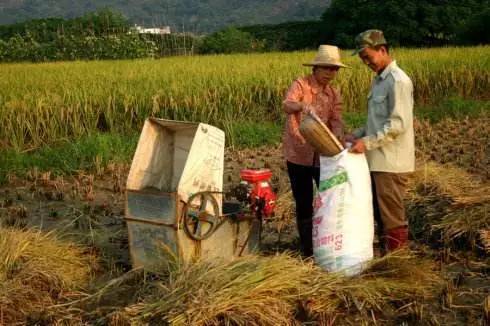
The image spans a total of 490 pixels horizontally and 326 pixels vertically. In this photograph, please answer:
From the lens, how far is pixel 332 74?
487cm

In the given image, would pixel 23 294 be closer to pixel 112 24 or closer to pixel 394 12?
pixel 112 24

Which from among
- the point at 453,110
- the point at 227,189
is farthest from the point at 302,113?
the point at 453,110

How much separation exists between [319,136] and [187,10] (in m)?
112

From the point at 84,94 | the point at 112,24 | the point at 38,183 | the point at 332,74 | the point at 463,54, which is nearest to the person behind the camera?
the point at 332,74

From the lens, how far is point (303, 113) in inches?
187

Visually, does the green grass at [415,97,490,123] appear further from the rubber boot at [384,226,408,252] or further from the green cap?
the green cap

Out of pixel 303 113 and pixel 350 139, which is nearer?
pixel 350 139

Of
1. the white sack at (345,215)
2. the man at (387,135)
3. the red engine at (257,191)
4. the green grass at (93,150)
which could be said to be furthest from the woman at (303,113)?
the green grass at (93,150)

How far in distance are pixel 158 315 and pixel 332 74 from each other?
2.03 m

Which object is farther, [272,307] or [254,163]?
[254,163]

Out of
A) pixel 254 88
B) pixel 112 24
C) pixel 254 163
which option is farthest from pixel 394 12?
pixel 254 163

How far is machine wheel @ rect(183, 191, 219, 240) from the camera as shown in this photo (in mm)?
4312

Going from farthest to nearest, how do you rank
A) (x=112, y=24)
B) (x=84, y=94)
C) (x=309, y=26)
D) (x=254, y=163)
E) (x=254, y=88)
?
(x=309, y=26)
(x=112, y=24)
(x=254, y=88)
(x=84, y=94)
(x=254, y=163)

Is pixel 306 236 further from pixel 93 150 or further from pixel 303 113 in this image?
pixel 93 150
